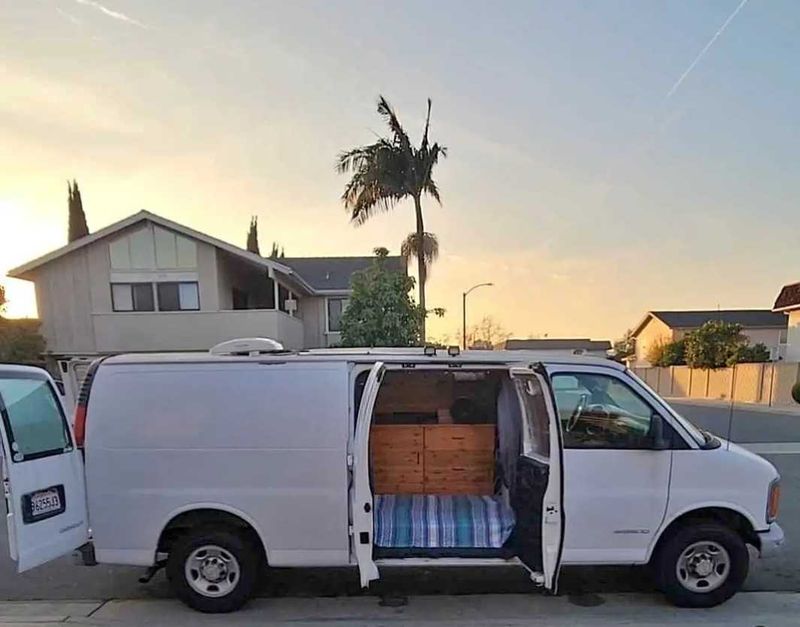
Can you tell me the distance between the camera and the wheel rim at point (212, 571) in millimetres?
3631

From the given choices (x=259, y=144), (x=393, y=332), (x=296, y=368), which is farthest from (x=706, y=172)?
(x=296, y=368)

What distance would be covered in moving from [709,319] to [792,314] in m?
17.0

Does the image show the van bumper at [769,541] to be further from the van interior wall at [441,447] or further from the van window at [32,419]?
the van window at [32,419]

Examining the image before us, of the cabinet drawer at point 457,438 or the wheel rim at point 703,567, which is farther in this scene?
the cabinet drawer at point 457,438

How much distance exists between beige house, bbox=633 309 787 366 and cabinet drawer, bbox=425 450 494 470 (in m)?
38.6

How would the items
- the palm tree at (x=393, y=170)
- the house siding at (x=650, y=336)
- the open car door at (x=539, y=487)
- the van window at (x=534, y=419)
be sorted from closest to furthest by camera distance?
the open car door at (x=539, y=487) < the van window at (x=534, y=419) < the palm tree at (x=393, y=170) < the house siding at (x=650, y=336)

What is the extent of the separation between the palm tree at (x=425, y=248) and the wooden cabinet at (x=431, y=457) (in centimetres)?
1214

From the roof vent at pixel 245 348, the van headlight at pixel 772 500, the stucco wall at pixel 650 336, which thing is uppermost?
the roof vent at pixel 245 348

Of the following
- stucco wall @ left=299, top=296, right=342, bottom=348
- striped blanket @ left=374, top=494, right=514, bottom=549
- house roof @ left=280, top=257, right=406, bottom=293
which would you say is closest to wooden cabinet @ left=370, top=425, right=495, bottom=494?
striped blanket @ left=374, top=494, right=514, bottom=549

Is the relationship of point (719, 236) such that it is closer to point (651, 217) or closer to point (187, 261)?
point (651, 217)

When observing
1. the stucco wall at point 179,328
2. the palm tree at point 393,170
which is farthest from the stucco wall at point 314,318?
the palm tree at point 393,170

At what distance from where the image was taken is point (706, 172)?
1179 cm

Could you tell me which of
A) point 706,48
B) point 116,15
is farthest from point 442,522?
point 706,48

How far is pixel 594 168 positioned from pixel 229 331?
43.0 ft
